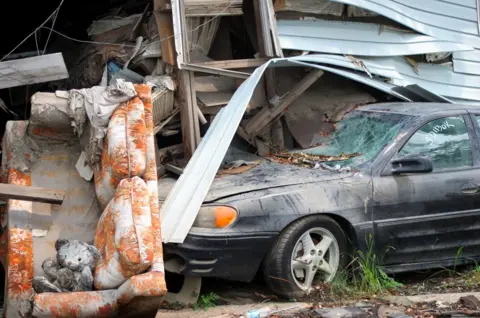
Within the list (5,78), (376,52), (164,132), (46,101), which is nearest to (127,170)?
(46,101)

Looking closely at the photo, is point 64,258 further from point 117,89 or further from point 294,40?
point 294,40

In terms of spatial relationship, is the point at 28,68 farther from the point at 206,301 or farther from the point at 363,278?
the point at 363,278

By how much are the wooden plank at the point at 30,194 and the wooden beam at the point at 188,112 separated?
2191 mm

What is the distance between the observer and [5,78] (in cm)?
857

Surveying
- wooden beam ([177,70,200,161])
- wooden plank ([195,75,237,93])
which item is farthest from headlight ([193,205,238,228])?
wooden plank ([195,75,237,93])

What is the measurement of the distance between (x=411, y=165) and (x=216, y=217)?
1.82m

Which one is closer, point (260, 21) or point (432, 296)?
point (432, 296)

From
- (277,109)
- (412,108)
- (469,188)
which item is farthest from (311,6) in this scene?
(469,188)

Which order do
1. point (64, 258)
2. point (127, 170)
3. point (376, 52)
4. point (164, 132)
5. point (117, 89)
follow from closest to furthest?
point (64, 258) < point (127, 170) < point (117, 89) < point (164, 132) < point (376, 52)

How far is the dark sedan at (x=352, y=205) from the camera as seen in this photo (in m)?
6.16

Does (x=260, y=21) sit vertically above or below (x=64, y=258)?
above

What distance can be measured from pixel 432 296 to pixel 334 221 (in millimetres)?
1035

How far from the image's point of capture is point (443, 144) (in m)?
7.19

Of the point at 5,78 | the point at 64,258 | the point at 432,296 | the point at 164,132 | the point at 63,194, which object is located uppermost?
the point at 5,78
